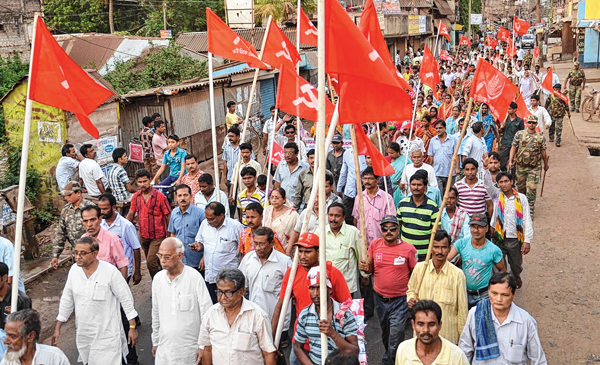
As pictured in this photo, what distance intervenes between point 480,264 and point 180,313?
8.65 ft

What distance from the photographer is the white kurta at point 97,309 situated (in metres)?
4.84

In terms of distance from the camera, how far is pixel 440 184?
30.8 feet

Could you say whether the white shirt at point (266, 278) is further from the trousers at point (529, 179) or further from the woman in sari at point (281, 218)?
the trousers at point (529, 179)

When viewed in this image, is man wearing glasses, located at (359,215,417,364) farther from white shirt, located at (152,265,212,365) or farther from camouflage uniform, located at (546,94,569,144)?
camouflage uniform, located at (546,94,569,144)

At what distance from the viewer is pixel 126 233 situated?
6344 millimetres

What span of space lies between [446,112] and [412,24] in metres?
32.3

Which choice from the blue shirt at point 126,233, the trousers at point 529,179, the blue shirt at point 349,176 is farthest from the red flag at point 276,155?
the trousers at point 529,179

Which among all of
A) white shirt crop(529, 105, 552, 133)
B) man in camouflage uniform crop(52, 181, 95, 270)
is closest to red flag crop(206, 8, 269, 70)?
man in camouflage uniform crop(52, 181, 95, 270)

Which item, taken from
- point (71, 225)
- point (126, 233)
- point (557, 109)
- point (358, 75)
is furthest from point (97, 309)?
point (557, 109)

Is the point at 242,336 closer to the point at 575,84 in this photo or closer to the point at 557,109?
the point at 557,109

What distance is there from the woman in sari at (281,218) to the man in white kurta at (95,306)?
1.98m

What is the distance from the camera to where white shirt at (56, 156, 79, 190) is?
9.01 meters

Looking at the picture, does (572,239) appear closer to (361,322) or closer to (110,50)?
(361,322)

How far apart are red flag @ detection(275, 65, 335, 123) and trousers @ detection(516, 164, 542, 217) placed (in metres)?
4.74
